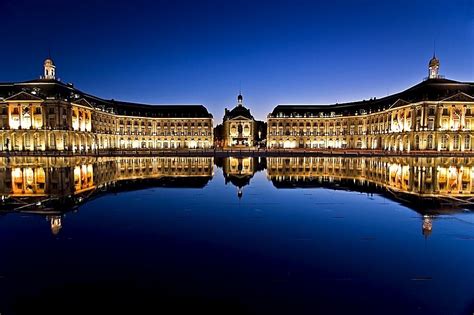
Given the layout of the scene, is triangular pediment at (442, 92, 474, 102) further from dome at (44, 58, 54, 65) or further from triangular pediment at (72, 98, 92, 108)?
dome at (44, 58, 54, 65)

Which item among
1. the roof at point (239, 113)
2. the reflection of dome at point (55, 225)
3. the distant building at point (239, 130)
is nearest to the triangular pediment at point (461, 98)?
the distant building at point (239, 130)

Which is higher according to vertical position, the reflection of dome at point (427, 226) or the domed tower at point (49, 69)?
the domed tower at point (49, 69)

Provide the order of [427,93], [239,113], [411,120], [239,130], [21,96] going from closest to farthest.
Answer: [21,96] < [427,93] < [411,120] < [239,130] < [239,113]

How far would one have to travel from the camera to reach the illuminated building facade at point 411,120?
68875 mm

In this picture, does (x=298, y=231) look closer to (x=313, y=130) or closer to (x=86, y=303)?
(x=86, y=303)

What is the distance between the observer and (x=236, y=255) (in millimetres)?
7379

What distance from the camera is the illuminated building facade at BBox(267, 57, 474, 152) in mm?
68875

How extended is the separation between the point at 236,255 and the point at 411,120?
252 feet

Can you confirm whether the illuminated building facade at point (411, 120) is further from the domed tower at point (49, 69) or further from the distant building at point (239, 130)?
the domed tower at point (49, 69)

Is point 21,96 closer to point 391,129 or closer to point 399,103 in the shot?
point 399,103

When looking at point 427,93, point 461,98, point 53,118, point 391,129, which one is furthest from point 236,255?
point 391,129

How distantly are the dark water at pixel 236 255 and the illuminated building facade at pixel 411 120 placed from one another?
63835 millimetres

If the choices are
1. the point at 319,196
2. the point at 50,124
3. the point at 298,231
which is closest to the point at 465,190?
the point at 319,196

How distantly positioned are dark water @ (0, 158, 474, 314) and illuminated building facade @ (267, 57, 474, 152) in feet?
209
